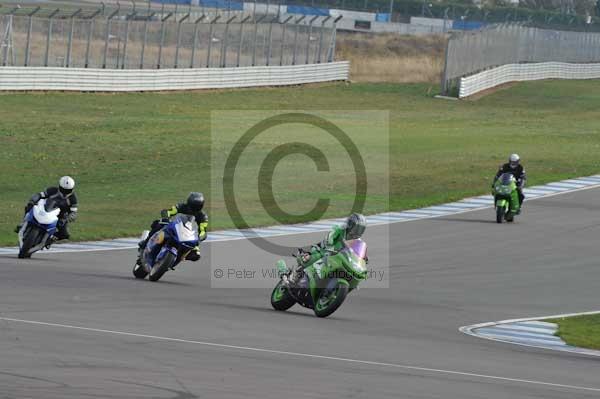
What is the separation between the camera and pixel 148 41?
194 feet

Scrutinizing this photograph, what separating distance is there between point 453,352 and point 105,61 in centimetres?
4313

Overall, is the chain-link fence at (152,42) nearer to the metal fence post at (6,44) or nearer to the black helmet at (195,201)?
the metal fence post at (6,44)

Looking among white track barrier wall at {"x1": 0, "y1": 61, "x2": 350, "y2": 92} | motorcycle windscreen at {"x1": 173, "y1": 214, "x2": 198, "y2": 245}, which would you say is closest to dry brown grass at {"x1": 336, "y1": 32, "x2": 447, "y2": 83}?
white track barrier wall at {"x1": 0, "y1": 61, "x2": 350, "y2": 92}

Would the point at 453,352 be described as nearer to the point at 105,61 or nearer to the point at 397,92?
the point at 105,61

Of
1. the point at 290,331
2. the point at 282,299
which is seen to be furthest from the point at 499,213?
the point at 290,331

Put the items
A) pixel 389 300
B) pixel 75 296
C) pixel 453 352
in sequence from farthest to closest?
pixel 389 300 → pixel 75 296 → pixel 453 352

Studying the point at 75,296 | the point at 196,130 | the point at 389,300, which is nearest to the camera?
the point at 75,296

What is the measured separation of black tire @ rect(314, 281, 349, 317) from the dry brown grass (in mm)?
57210

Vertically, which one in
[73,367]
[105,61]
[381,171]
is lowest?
[73,367]

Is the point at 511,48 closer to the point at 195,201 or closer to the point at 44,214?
the point at 44,214

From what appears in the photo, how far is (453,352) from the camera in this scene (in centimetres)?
1475

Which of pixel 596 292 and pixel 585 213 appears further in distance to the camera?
pixel 585 213

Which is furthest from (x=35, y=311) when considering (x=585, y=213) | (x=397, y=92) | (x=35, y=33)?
(x=397, y=92)

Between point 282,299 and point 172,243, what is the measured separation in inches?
93.0
